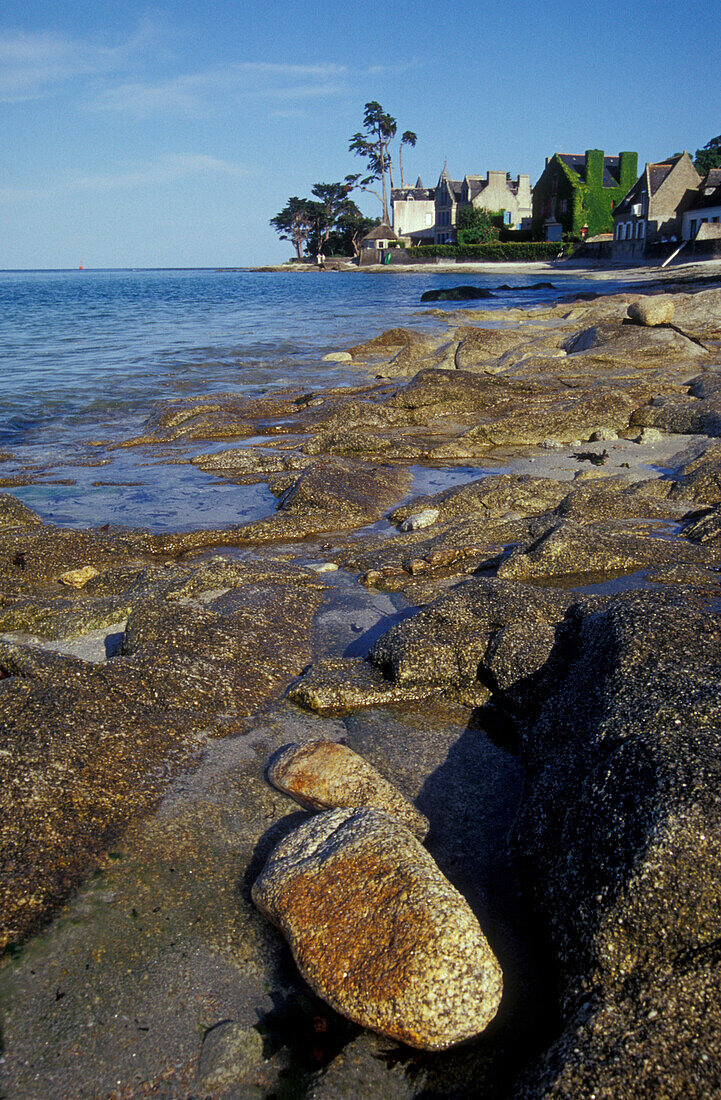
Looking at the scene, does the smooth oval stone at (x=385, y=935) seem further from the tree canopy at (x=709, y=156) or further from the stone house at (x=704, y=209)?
the tree canopy at (x=709, y=156)

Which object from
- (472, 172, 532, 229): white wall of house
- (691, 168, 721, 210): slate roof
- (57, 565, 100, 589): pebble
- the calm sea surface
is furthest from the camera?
(472, 172, 532, 229): white wall of house

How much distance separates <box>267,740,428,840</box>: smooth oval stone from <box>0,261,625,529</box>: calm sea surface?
4.88 metres

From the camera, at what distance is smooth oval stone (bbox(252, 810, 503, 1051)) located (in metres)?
2.30

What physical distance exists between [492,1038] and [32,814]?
75.9 inches

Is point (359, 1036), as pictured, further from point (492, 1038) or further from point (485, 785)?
point (485, 785)

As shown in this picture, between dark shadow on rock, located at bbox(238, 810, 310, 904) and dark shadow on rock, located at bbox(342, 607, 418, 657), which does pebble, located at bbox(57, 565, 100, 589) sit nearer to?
dark shadow on rock, located at bbox(342, 607, 418, 657)

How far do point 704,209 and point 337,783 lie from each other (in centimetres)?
6134

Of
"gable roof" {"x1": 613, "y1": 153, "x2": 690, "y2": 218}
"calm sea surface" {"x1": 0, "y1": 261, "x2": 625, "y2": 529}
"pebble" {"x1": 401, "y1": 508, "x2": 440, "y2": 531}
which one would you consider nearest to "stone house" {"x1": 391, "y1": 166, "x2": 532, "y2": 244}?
"gable roof" {"x1": 613, "y1": 153, "x2": 690, "y2": 218}

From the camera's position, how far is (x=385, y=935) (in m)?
2.42

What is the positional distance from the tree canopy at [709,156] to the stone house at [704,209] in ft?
89.9

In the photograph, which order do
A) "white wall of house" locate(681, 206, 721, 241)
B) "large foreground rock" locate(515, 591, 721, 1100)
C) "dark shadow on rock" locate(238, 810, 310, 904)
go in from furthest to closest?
"white wall of house" locate(681, 206, 721, 241) < "dark shadow on rock" locate(238, 810, 310, 904) < "large foreground rock" locate(515, 591, 721, 1100)

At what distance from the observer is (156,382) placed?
19156 millimetres

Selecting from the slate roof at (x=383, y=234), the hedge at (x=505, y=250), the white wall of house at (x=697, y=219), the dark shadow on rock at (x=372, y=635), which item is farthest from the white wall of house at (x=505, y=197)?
the dark shadow on rock at (x=372, y=635)

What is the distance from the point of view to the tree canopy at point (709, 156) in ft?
268
